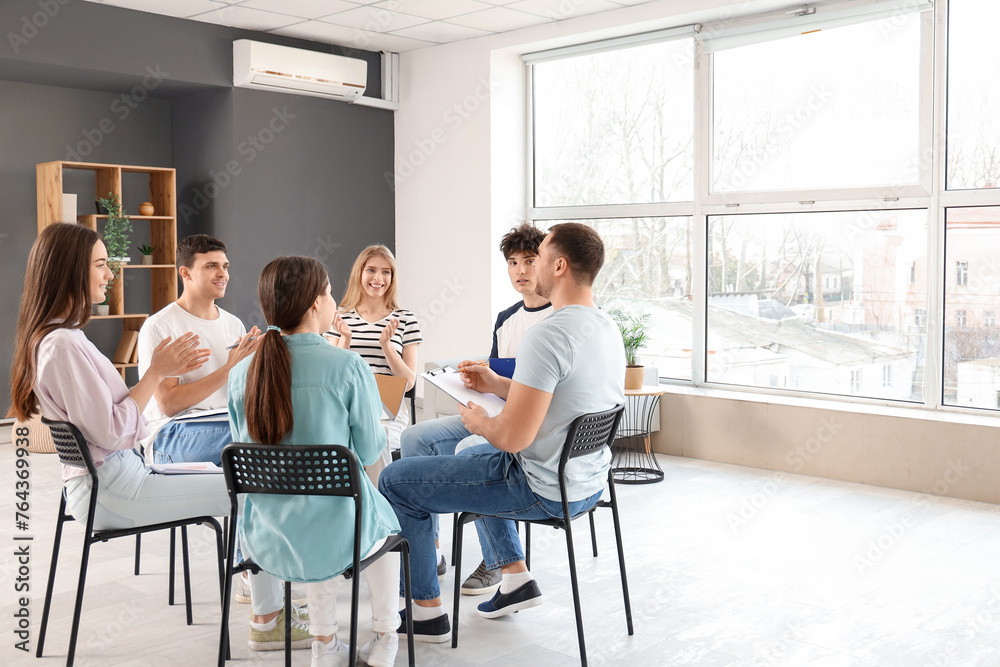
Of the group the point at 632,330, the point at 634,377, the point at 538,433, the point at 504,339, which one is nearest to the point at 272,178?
the point at 632,330

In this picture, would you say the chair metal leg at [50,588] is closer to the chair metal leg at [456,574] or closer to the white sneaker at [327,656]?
the white sneaker at [327,656]

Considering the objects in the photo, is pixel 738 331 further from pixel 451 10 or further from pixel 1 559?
pixel 1 559

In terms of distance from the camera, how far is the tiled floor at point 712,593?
2828 millimetres

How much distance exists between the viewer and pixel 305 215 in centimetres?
693

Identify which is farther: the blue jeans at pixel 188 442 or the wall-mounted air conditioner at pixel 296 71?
the wall-mounted air conditioner at pixel 296 71

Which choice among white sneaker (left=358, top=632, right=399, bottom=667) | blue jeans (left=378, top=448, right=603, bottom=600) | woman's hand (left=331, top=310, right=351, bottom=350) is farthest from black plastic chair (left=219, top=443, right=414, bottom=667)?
woman's hand (left=331, top=310, right=351, bottom=350)

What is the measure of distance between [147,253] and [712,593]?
15.8ft

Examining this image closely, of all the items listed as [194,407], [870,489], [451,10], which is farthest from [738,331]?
[194,407]

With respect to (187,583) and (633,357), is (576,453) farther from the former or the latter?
(633,357)

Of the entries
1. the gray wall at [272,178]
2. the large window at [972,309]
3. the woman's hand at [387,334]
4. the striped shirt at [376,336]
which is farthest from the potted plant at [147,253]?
the large window at [972,309]

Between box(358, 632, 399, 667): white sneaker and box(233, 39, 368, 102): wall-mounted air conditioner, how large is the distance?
4.75 meters

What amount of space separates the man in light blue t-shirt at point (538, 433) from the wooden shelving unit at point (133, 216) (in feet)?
13.6

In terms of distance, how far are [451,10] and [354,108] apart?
4.80 feet

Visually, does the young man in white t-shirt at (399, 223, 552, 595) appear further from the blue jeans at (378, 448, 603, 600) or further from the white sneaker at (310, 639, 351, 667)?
the white sneaker at (310, 639, 351, 667)
